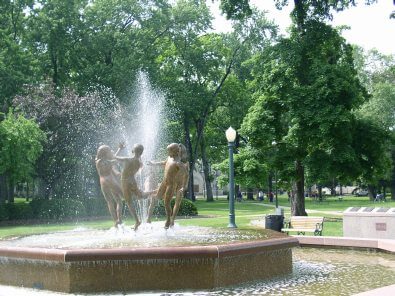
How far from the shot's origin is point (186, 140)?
54.6 metres

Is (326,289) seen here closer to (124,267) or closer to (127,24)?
(124,267)

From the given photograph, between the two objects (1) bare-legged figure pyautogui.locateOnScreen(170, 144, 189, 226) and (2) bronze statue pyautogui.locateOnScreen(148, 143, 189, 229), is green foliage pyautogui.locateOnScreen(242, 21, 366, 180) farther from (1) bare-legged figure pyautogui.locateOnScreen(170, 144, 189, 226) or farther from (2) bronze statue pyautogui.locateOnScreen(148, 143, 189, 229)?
(2) bronze statue pyautogui.locateOnScreen(148, 143, 189, 229)

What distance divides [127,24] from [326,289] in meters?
41.5

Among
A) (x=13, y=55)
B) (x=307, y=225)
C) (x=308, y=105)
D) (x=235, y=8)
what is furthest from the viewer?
(x=13, y=55)

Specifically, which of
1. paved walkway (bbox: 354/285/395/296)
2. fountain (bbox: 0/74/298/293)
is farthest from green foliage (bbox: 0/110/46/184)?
paved walkway (bbox: 354/285/395/296)

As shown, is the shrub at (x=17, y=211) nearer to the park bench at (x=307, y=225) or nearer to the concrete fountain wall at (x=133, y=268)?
the park bench at (x=307, y=225)

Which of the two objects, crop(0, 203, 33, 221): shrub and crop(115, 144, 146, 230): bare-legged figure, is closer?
crop(115, 144, 146, 230): bare-legged figure

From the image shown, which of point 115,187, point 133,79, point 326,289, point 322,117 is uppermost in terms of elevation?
point 133,79

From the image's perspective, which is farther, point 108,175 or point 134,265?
point 108,175

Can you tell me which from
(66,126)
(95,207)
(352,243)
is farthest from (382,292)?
(66,126)

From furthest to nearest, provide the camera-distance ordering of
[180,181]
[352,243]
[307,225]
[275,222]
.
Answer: [307,225]
[275,222]
[352,243]
[180,181]

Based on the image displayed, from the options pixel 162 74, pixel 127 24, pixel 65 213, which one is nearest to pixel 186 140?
pixel 162 74

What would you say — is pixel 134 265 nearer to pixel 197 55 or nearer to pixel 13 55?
pixel 13 55

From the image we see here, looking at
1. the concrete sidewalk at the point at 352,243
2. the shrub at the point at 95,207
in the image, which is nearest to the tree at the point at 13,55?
the shrub at the point at 95,207
